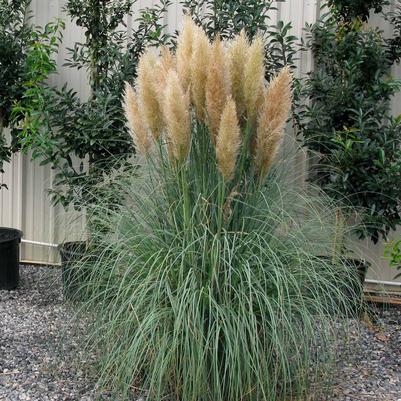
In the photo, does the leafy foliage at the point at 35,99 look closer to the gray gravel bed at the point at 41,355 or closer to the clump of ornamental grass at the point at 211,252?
the gray gravel bed at the point at 41,355

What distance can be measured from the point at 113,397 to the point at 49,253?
2869 mm

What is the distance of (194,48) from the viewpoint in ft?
9.82

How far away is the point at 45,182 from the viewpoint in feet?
18.6

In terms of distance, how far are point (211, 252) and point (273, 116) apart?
0.65 metres

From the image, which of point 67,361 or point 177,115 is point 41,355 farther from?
point 177,115

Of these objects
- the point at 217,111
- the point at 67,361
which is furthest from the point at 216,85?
the point at 67,361

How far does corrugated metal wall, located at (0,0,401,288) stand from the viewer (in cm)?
495

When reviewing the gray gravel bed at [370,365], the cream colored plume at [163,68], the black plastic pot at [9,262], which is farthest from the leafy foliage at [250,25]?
the black plastic pot at [9,262]

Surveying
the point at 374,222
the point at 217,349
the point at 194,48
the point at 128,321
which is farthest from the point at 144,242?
the point at 374,222

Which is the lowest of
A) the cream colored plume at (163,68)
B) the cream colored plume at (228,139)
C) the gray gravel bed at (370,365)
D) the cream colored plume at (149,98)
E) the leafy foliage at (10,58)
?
the gray gravel bed at (370,365)

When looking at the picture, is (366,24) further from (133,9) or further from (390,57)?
(133,9)

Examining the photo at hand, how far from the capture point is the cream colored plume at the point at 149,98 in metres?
3.07

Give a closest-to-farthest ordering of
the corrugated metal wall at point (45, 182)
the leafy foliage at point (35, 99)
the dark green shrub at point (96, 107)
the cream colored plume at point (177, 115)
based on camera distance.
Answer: the cream colored plume at point (177, 115) → the dark green shrub at point (96, 107) → the leafy foliage at point (35, 99) → the corrugated metal wall at point (45, 182)

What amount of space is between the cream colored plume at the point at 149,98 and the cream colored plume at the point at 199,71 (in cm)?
18
